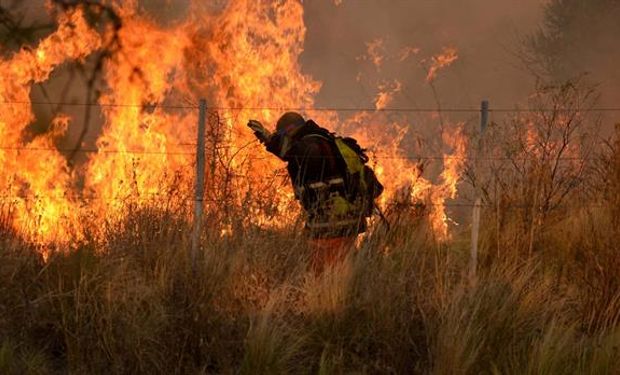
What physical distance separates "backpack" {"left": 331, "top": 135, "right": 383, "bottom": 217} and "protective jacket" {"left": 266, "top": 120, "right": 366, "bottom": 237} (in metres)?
0.03

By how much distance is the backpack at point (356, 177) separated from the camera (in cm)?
574

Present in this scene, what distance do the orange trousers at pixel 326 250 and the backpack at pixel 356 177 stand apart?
29cm

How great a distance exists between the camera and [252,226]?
5.35 metres

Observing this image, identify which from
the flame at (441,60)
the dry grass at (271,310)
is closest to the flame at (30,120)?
the dry grass at (271,310)

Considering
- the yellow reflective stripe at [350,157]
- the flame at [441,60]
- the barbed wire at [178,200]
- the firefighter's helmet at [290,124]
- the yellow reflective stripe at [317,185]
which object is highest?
the flame at [441,60]

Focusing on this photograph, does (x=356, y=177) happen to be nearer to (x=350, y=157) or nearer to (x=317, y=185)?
(x=350, y=157)

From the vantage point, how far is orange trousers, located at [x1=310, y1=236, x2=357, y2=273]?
5.51 metres

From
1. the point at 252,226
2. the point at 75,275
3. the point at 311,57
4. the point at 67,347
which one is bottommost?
the point at 67,347

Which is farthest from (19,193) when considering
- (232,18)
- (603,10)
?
Result: (603,10)

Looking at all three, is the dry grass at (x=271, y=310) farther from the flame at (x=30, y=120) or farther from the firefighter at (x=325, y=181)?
the flame at (x=30, y=120)

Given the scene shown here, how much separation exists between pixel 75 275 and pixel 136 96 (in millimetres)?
4218

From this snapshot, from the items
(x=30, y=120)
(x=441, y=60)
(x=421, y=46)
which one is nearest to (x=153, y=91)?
(x=30, y=120)

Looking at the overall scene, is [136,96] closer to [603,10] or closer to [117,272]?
[117,272]

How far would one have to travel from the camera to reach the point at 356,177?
582cm
